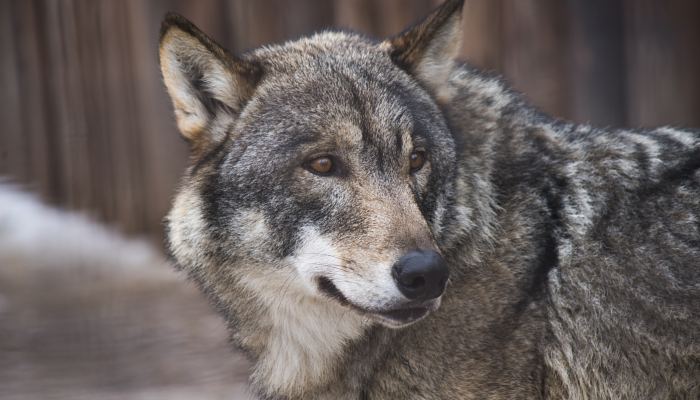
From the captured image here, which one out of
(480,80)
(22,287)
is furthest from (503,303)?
(22,287)

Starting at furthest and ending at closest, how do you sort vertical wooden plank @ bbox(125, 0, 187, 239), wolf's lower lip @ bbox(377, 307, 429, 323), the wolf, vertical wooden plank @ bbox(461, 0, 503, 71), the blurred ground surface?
vertical wooden plank @ bbox(125, 0, 187, 239), vertical wooden plank @ bbox(461, 0, 503, 71), the blurred ground surface, the wolf, wolf's lower lip @ bbox(377, 307, 429, 323)

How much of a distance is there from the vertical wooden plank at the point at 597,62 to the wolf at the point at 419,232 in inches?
116

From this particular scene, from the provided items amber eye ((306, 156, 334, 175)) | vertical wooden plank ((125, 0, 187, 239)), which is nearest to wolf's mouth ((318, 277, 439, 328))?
amber eye ((306, 156, 334, 175))

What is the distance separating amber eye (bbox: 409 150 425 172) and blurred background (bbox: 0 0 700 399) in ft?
10.3

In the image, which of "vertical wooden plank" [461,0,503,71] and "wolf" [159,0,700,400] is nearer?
"wolf" [159,0,700,400]

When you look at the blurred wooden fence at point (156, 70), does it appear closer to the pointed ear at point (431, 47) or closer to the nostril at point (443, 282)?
the pointed ear at point (431, 47)

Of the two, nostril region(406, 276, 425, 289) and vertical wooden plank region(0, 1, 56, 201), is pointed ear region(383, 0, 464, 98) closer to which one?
nostril region(406, 276, 425, 289)

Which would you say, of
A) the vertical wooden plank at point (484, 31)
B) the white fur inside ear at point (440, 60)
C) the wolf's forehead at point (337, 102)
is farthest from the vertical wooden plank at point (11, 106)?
the white fur inside ear at point (440, 60)

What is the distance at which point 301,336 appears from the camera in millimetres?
3871

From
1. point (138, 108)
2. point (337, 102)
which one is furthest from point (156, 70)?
point (337, 102)

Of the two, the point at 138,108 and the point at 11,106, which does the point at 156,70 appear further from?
the point at 11,106

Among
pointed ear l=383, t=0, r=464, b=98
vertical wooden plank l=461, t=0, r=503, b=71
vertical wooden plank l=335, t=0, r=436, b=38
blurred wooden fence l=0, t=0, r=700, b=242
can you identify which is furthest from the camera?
vertical wooden plank l=335, t=0, r=436, b=38

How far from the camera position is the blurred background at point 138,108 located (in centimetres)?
685

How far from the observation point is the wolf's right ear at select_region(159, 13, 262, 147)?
374cm
